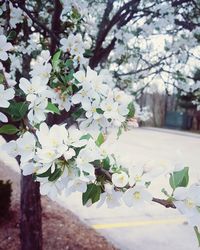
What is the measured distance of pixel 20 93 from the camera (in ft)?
6.12

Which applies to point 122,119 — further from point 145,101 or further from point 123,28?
point 145,101

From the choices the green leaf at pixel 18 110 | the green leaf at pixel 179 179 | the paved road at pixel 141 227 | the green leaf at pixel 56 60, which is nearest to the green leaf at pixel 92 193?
the green leaf at pixel 179 179

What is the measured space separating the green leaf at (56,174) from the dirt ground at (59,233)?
3216 mm

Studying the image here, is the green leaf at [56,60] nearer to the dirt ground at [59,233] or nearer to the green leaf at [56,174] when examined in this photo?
the green leaf at [56,174]

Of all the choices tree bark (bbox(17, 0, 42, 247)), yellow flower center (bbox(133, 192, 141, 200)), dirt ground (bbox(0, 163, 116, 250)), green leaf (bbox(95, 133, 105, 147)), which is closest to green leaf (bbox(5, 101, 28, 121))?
green leaf (bbox(95, 133, 105, 147))

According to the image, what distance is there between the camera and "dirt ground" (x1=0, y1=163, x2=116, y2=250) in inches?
171

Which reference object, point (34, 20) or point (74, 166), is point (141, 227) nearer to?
point (34, 20)

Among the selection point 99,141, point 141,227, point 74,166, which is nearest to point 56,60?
point 99,141

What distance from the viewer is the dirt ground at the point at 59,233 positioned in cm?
434

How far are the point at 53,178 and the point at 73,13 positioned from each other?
208 cm

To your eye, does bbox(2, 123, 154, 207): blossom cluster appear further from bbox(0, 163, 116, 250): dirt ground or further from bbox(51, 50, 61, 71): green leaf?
bbox(0, 163, 116, 250): dirt ground

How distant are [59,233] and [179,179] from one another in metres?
3.68

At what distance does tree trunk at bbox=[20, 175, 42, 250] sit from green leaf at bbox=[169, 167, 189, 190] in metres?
2.63

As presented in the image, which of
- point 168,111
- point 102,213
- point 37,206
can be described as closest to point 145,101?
point 168,111
